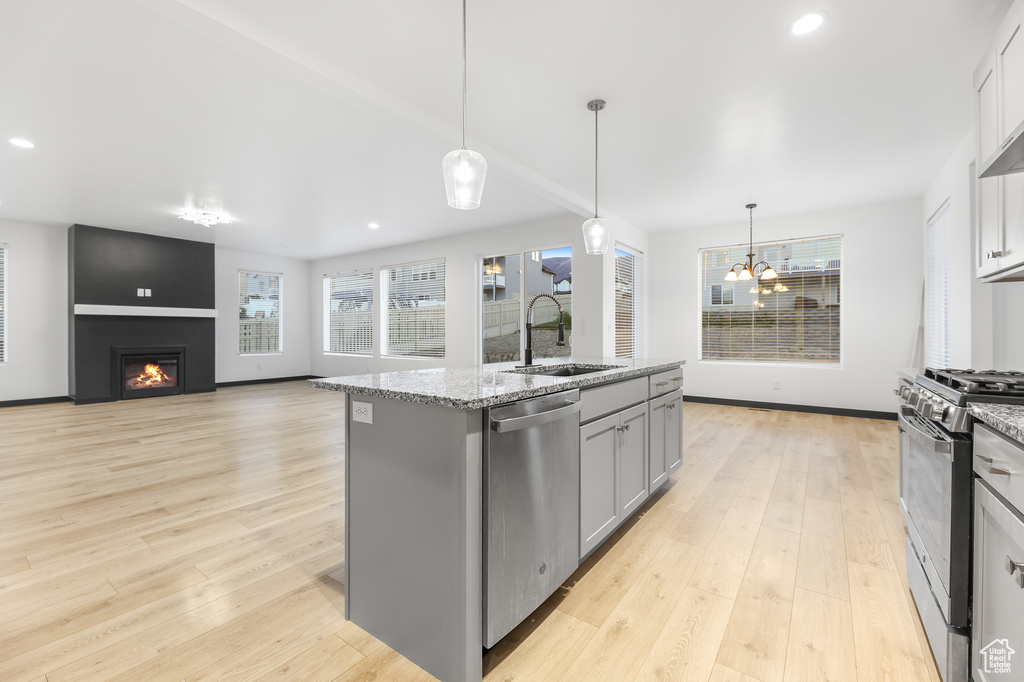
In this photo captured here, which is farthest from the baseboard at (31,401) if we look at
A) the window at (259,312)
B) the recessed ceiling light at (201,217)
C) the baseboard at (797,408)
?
the baseboard at (797,408)

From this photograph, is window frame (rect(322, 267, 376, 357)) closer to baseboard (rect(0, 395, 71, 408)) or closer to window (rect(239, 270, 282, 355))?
window (rect(239, 270, 282, 355))

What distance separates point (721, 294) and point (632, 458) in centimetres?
497

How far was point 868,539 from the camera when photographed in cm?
239

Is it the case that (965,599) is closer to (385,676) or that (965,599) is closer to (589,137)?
(385,676)

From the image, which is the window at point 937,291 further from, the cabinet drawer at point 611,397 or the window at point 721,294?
the cabinet drawer at point 611,397

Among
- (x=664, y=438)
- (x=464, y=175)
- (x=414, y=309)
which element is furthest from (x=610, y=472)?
(x=414, y=309)

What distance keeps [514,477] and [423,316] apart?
22.5 feet

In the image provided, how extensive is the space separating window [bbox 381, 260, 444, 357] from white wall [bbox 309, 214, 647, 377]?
0.56 feet

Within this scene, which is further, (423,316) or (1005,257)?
(423,316)

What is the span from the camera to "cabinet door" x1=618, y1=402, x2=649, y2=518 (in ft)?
7.67

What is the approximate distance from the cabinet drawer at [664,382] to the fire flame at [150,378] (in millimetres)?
8342

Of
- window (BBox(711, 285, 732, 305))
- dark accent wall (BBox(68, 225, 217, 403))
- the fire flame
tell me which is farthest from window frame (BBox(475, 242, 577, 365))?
the fire flame

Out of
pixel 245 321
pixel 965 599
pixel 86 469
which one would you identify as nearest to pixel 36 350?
pixel 245 321

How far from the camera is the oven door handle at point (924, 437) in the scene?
4.69 feet
